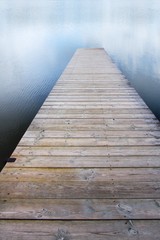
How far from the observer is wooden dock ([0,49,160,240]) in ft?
5.66

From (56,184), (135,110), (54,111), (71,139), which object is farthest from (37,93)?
(56,184)

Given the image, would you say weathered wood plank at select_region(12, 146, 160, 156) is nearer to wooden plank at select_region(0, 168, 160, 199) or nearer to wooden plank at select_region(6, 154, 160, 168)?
wooden plank at select_region(6, 154, 160, 168)

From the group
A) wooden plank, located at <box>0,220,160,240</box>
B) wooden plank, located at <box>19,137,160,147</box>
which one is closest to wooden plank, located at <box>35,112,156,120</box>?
wooden plank, located at <box>19,137,160,147</box>

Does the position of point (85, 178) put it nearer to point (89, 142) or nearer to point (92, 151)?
point (92, 151)

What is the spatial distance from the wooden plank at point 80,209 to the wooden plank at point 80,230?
45mm

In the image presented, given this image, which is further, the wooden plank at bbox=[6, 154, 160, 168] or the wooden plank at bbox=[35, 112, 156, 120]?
the wooden plank at bbox=[35, 112, 156, 120]

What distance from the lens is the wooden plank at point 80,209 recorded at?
1811mm

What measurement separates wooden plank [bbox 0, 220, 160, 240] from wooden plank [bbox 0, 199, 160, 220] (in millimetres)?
45

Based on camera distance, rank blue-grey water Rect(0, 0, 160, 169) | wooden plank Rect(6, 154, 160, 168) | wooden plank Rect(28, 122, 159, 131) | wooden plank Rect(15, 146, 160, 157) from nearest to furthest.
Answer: wooden plank Rect(6, 154, 160, 168), wooden plank Rect(15, 146, 160, 157), wooden plank Rect(28, 122, 159, 131), blue-grey water Rect(0, 0, 160, 169)

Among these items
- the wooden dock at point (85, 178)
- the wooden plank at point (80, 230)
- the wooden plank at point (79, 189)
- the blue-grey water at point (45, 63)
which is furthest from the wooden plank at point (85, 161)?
the blue-grey water at point (45, 63)

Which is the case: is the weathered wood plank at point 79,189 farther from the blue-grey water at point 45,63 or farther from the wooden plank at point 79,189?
the blue-grey water at point 45,63

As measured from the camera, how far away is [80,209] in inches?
74.2

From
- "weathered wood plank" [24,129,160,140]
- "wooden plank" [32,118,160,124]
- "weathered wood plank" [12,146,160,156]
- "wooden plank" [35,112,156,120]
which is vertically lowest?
"wooden plank" [35,112,156,120]

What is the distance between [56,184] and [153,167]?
3.02ft
